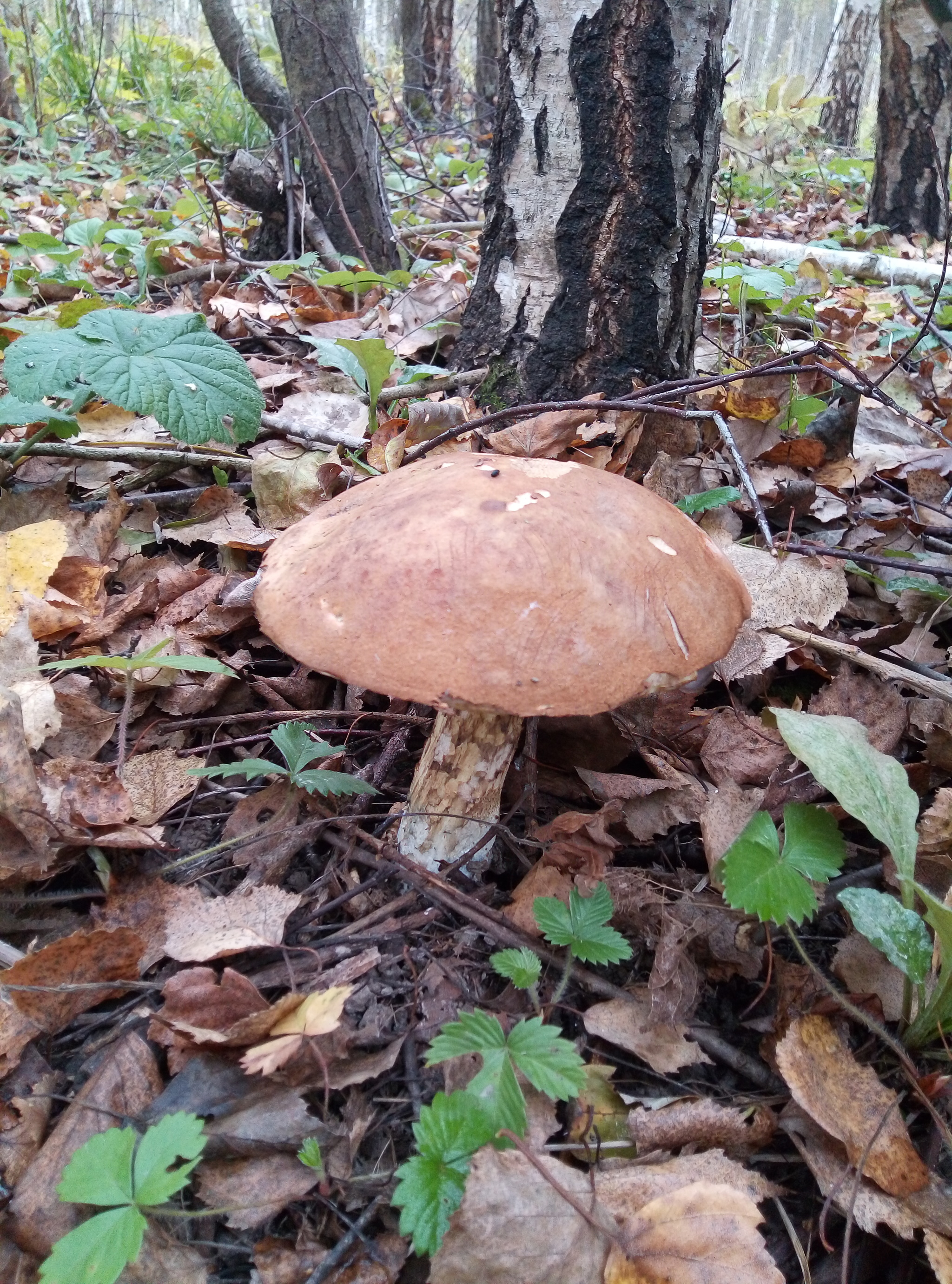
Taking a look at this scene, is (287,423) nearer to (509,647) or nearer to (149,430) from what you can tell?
(149,430)

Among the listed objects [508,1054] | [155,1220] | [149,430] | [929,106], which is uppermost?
[929,106]

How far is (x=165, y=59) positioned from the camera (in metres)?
9.61

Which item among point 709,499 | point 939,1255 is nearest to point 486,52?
point 709,499

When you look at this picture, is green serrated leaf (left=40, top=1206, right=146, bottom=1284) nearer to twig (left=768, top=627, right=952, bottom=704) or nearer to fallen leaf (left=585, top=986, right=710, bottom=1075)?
fallen leaf (left=585, top=986, right=710, bottom=1075)

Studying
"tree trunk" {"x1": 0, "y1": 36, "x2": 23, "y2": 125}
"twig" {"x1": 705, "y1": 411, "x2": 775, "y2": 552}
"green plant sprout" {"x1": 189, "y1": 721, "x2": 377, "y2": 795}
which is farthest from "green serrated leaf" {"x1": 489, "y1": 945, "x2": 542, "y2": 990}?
"tree trunk" {"x1": 0, "y1": 36, "x2": 23, "y2": 125}

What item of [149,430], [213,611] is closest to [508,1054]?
[213,611]

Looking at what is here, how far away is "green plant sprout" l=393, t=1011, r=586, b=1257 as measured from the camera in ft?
4.07

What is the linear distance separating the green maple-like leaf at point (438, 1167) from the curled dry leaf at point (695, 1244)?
0.27 m

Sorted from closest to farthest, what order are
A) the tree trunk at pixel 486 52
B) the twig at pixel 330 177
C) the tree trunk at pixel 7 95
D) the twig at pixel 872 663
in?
the twig at pixel 872 663, the twig at pixel 330 177, the tree trunk at pixel 7 95, the tree trunk at pixel 486 52

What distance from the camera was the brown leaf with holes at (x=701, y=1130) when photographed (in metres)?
1.43

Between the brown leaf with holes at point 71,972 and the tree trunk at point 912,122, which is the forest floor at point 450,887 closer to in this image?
the brown leaf with holes at point 71,972

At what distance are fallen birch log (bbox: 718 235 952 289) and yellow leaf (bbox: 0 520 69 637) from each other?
529 cm

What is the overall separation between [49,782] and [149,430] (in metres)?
1.71

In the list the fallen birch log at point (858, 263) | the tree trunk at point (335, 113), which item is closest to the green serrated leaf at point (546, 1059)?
the tree trunk at point (335, 113)
